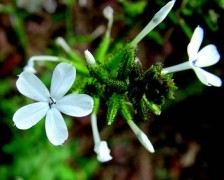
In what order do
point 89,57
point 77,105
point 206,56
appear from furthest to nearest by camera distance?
point 206,56 < point 89,57 < point 77,105

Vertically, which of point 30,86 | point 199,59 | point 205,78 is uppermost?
point 30,86

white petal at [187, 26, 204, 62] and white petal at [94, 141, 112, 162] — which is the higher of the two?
white petal at [187, 26, 204, 62]

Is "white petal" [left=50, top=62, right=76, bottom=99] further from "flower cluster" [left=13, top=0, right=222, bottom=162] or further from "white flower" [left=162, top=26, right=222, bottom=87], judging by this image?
"white flower" [left=162, top=26, right=222, bottom=87]

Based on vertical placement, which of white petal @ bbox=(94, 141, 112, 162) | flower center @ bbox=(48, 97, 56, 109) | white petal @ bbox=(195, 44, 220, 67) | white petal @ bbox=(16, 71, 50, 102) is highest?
white petal @ bbox=(16, 71, 50, 102)

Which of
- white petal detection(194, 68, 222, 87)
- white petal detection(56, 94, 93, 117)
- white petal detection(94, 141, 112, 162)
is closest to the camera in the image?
white petal detection(56, 94, 93, 117)

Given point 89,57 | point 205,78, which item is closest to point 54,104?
point 89,57

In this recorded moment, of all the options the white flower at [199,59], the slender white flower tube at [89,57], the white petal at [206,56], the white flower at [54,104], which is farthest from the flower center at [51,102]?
the white petal at [206,56]

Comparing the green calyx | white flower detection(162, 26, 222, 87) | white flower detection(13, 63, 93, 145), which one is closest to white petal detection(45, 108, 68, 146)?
white flower detection(13, 63, 93, 145)

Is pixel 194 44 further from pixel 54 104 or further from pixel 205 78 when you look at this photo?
pixel 54 104
